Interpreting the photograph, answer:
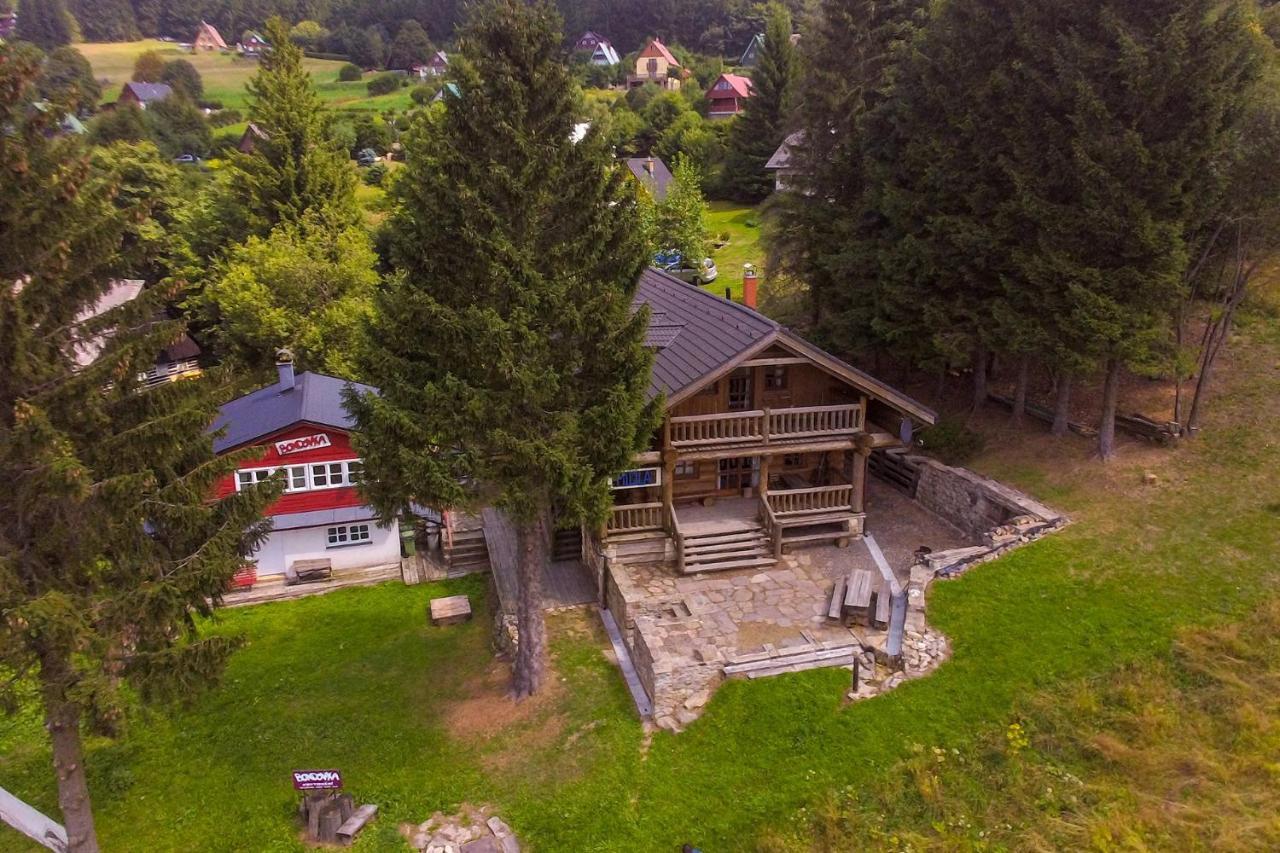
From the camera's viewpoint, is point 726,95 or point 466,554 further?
point 726,95

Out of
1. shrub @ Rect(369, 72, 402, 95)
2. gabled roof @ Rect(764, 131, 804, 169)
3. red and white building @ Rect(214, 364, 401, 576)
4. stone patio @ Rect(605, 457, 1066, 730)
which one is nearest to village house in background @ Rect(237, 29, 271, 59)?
shrub @ Rect(369, 72, 402, 95)

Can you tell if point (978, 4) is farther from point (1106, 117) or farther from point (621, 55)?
point (621, 55)

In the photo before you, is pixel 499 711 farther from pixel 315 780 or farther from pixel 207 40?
pixel 207 40

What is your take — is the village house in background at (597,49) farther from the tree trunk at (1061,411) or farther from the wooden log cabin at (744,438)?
the wooden log cabin at (744,438)

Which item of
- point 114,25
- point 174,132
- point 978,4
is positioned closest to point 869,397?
point 978,4

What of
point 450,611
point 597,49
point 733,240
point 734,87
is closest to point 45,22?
point 597,49

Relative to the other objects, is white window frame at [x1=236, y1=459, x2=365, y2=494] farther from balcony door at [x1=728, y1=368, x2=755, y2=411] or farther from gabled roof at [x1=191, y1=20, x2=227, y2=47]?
gabled roof at [x1=191, y1=20, x2=227, y2=47]

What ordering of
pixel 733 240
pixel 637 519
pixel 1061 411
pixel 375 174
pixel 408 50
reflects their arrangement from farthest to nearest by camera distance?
1. pixel 408 50
2. pixel 375 174
3. pixel 733 240
4. pixel 1061 411
5. pixel 637 519
